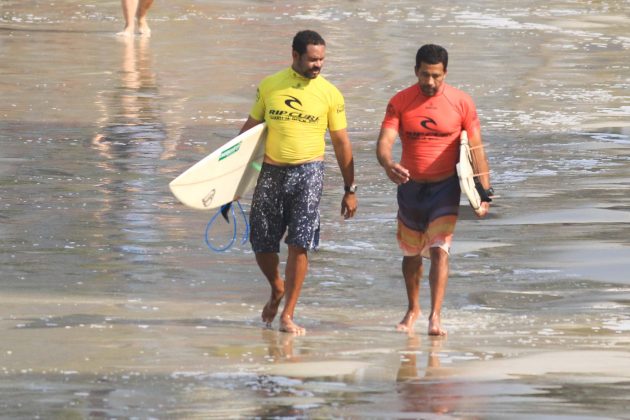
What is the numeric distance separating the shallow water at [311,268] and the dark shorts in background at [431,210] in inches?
19.8

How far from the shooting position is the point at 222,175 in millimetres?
10141

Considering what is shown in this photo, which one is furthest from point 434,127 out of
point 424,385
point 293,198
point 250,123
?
point 424,385

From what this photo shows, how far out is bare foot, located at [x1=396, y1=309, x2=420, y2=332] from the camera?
9.90 metres

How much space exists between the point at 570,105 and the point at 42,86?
6.53 m

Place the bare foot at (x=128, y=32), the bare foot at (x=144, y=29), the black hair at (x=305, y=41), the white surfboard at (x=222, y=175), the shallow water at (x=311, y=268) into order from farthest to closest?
the bare foot at (x=144, y=29) → the bare foot at (x=128, y=32) → the white surfboard at (x=222, y=175) → the black hair at (x=305, y=41) → the shallow water at (x=311, y=268)

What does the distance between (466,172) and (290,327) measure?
1312mm

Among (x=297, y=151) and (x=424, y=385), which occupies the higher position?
(x=297, y=151)

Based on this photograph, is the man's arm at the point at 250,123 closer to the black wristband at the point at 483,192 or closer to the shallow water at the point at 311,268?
the shallow water at the point at 311,268

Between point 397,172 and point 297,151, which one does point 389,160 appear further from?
point 297,151

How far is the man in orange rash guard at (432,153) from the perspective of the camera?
9.81m

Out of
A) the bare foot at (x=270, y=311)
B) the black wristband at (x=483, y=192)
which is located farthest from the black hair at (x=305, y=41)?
the bare foot at (x=270, y=311)

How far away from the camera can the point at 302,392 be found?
8102 millimetres

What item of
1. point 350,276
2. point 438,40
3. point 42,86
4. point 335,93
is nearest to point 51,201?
point 350,276

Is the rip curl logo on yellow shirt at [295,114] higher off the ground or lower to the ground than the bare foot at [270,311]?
higher
